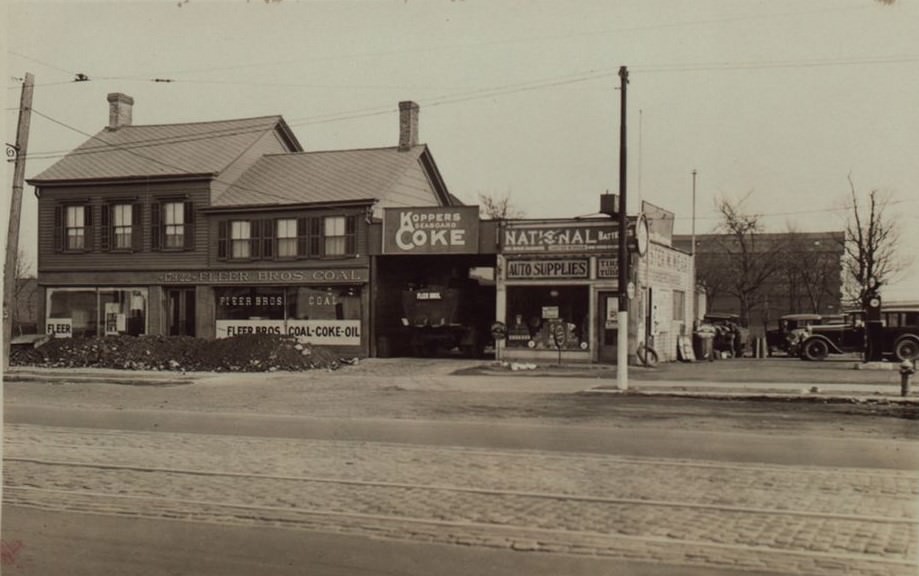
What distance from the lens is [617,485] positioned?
8.43 metres

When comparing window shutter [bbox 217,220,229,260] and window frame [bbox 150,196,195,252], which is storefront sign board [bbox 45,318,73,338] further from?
window shutter [bbox 217,220,229,260]

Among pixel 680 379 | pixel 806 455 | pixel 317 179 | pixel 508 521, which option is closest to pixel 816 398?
pixel 680 379

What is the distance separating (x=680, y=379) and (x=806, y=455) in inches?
414

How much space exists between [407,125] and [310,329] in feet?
29.7

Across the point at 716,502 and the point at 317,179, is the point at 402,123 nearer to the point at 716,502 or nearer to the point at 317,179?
the point at 317,179

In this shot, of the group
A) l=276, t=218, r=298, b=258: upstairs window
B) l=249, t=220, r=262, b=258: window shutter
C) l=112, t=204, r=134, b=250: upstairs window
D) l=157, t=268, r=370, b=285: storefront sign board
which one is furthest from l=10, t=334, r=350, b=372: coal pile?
l=112, t=204, r=134, b=250: upstairs window

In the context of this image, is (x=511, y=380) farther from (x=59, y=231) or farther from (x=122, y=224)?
(x=59, y=231)

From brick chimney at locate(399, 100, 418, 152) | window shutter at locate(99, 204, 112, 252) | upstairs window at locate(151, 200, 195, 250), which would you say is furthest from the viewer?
brick chimney at locate(399, 100, 418, 152)

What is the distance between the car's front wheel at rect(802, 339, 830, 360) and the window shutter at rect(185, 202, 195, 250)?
2167 centimetres

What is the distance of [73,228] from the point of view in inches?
1304

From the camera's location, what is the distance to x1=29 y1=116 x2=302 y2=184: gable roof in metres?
32.5

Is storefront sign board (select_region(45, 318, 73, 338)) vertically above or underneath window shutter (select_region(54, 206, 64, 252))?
underneath

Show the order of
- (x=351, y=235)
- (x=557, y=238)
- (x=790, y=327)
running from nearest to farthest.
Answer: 1. (x=557, y=238)
2. (x=351, y=235)
3. (x=790, y=327)

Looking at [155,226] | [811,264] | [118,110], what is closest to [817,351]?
[155,226]
